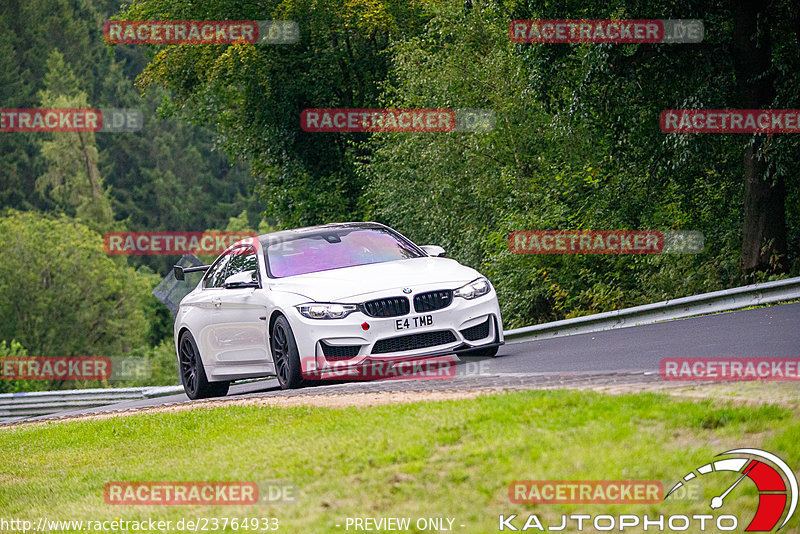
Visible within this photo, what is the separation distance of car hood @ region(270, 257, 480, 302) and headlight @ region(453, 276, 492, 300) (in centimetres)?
5

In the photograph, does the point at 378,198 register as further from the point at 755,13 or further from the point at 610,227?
the point at 755,13

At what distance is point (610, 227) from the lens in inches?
907

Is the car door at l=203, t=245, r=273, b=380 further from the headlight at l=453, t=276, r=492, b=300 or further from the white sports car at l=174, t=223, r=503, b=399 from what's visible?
the headlight at l=453, t=276, r=492, b=300

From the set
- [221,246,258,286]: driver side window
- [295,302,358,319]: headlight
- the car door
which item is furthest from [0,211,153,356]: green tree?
[295,302,358,319]: headlight

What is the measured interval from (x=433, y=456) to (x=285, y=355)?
499 cm

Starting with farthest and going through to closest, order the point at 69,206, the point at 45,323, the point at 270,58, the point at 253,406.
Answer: the point at 69,206 < the point at 45,323 < the point at 270,58 < the point at 253,406

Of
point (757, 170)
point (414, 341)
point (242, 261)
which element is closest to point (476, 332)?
point (414, 341)

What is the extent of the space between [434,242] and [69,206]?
2706 inches

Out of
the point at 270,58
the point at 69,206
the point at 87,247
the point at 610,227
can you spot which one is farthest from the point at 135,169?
the point at 610,227

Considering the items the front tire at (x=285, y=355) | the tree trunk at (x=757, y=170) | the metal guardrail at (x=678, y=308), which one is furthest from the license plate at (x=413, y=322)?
the tree trunk at (x=757, y=170)

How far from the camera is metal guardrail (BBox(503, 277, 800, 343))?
47.1 ft

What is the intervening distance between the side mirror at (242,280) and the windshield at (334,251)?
211 mm

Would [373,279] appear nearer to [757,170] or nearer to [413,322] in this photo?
[413,322]

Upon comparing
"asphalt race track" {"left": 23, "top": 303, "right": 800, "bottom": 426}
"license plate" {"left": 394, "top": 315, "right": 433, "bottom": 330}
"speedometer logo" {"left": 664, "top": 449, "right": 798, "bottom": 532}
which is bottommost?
"asphalt race track" {"left": 23, "top": 303, "right": 800, "bottom": 426}
